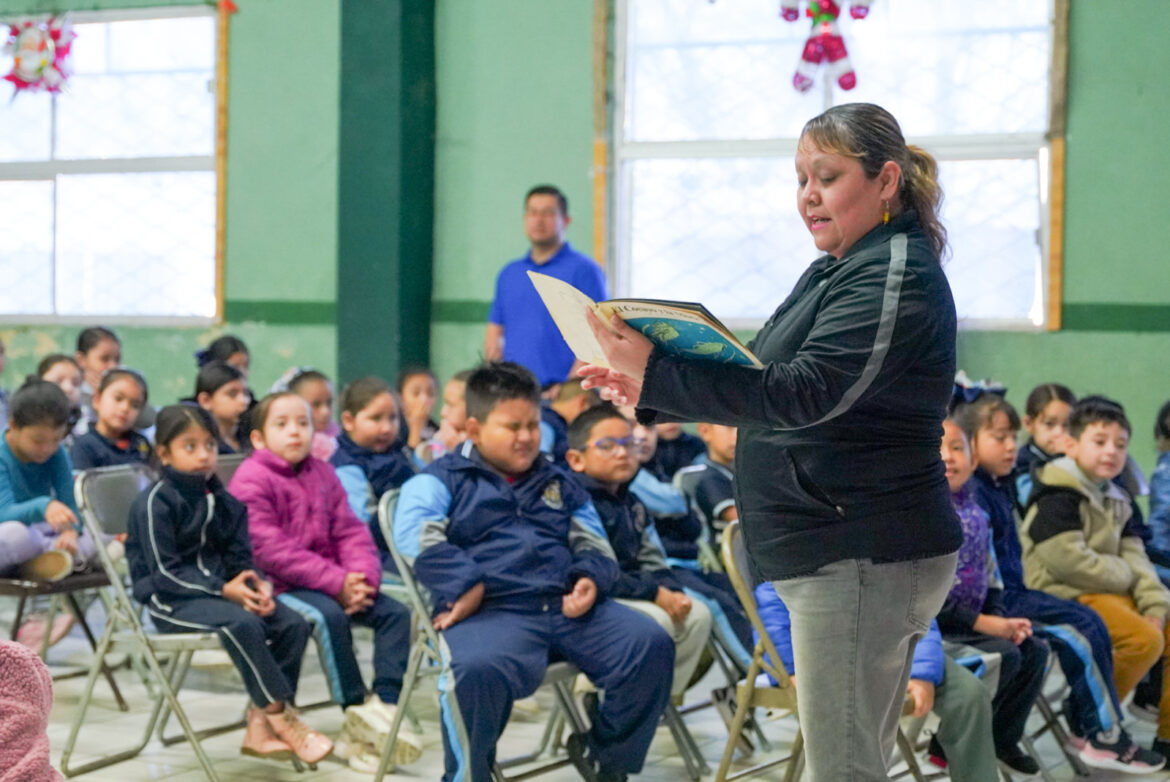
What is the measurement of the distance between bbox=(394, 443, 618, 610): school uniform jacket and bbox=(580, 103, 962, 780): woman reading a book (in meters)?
1.38

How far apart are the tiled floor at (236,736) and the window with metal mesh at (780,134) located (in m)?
2.46

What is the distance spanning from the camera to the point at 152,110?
25.1ft

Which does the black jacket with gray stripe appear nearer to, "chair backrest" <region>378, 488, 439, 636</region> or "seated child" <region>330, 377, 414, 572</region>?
"chair backrest" <region>378, 488, 439, 636</region>

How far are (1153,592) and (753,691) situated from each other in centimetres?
154

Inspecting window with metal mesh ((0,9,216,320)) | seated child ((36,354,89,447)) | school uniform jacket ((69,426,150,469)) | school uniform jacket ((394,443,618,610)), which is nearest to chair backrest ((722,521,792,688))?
school uniform jacket ((394,443,618,610))

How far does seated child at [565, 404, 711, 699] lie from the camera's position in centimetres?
368

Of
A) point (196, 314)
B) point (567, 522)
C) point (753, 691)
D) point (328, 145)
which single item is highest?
point (328, 145)

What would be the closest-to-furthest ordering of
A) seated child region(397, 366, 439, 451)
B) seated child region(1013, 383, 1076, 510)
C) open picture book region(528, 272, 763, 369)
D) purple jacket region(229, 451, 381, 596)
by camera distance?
open picture book region(528, 272, 763, 369) < purple jacket region(229, 451, 381, 596) < seated child region(1013, 383, 1076, 510) < seated child region(397, 366, 439, 451)

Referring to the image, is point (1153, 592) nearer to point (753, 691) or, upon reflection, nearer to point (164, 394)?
point (753, 691)

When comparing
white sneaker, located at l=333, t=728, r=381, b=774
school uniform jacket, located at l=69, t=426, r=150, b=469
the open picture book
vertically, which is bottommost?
white sneaker, located at l=333, t=728, r=381, b=774

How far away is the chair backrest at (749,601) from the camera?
3.13 m

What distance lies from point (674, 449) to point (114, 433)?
195 cm

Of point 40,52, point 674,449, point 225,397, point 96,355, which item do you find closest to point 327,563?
point 225,397

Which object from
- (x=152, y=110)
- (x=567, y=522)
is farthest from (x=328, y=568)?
(x=152, y=110)
